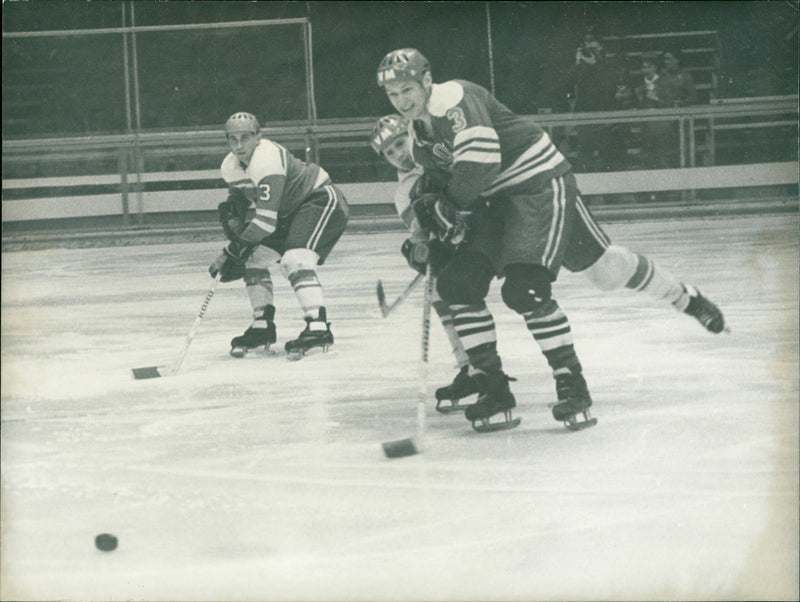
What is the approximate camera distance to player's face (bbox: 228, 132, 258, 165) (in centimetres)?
425

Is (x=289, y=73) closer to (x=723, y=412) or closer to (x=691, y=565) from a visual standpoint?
(x=723, y=412)

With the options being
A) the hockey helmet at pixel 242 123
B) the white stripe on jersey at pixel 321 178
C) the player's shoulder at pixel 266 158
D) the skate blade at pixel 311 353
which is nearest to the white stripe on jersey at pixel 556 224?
the hockey helmet at pixel 242 123

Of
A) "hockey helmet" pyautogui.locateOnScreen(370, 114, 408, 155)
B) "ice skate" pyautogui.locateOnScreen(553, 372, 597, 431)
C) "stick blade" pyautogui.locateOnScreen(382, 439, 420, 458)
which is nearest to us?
"stick blade" pyautogui.locateOnScreen(382, 439, 420, 458)

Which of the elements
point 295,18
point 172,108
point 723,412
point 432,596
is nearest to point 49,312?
point 172,108

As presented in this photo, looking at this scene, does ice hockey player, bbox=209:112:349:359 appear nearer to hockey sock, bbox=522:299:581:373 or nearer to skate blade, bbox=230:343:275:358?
skate blade, bbox=230:343:275:358

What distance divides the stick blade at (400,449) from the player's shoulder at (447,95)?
82cm

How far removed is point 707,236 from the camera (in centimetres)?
381

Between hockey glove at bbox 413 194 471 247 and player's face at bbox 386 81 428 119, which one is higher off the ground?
player's face at bbox 386 81 428 119

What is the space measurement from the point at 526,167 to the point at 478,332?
452mm

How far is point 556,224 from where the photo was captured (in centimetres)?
337

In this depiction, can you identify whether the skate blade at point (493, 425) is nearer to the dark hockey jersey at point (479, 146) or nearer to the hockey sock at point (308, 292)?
the dark hockey jersey at point (479, 146)

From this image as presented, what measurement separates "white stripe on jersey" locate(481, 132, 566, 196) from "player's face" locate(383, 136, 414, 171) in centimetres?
31

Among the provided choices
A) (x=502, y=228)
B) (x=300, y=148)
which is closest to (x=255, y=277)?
(x=300, y=148)

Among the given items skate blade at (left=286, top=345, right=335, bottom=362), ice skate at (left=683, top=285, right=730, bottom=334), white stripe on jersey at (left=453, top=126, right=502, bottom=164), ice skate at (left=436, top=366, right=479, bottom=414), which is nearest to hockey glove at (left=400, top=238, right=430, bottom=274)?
white stripe on jersey at (left=453, top=126, right=502, bottom=164)
